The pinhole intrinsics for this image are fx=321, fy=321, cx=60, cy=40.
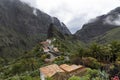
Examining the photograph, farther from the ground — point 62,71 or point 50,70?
point 50,70

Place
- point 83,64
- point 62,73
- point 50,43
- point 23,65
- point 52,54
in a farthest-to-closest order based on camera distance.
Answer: point 50,43
point 52,54
point 23,65
point 83,64
point 62,73

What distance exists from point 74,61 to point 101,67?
44.6 feet

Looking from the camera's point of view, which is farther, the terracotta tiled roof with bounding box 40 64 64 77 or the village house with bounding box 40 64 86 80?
the terracotta tiled roof with bounding box 40 64 64 77

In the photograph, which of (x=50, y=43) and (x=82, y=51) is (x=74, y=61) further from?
(x=50, y=43)

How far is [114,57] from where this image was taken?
84.8 meters

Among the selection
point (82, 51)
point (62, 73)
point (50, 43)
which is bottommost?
point (62, 73)

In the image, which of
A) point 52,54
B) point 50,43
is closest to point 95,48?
→ point 52,54

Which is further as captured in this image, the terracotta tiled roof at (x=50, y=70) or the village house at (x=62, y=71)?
the terracotta tiled roof at (x=50, y=70)

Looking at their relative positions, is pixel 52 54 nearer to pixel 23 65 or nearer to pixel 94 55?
pixel 23 65

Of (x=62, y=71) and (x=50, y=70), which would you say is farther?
(x=50, y=70)

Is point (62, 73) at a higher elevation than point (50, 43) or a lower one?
lower

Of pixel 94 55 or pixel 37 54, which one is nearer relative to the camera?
pixel 94 55

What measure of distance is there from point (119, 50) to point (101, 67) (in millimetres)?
12298

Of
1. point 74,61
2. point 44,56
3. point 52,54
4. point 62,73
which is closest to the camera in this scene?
point 62,73
